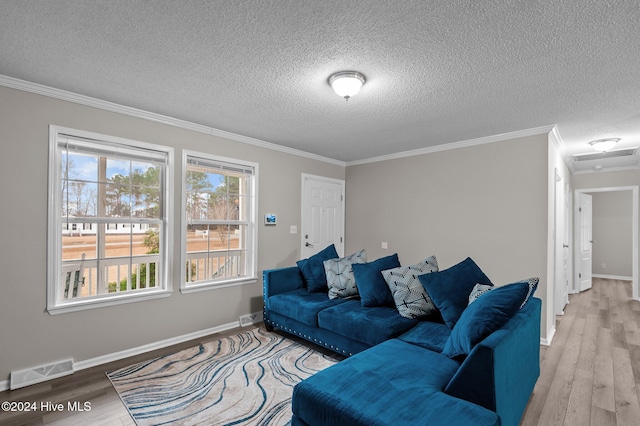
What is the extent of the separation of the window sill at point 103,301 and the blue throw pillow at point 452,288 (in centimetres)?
272

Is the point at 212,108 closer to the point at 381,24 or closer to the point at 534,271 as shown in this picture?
the point at 381,24

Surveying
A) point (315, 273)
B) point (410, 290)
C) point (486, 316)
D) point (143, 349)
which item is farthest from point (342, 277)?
point (143, 349)

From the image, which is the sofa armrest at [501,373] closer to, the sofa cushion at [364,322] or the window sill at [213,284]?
the sofa cushion at [364,322]

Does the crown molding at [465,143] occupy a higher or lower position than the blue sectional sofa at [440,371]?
higher

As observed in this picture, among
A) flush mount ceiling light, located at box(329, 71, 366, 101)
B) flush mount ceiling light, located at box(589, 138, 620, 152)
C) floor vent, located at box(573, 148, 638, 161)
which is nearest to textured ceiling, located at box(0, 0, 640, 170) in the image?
flush mount ceiling light, located at box(329, 71, 366, 101)

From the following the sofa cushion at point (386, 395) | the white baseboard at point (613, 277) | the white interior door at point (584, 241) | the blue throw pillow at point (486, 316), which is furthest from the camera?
the white baseboard at point (613, 277)

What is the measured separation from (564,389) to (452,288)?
1227mm

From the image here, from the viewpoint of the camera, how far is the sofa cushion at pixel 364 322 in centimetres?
268

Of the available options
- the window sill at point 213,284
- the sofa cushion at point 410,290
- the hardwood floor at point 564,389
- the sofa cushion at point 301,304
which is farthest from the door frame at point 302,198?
the sofa cushion at point 410,290

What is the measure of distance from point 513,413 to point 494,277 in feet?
8.02

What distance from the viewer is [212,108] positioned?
3.21m

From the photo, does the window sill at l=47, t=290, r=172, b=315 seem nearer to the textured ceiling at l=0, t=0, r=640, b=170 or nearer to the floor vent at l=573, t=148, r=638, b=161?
the textured ceiling at l=0, t=0, r=640, b=170

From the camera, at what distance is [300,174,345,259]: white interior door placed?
5.07 meters

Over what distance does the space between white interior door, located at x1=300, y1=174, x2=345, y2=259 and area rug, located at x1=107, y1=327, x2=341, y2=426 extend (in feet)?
6.18
